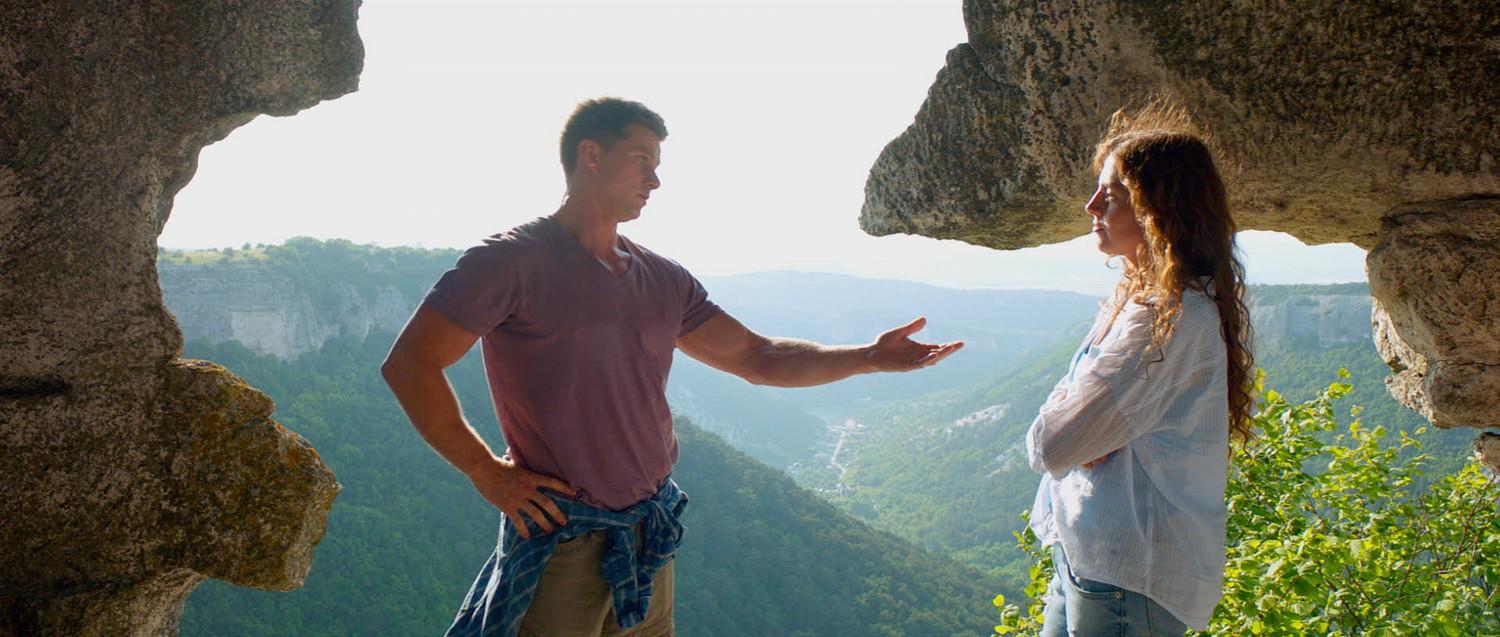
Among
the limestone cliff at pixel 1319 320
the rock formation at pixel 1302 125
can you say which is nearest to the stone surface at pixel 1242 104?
the rock formation at pixel 1302 125

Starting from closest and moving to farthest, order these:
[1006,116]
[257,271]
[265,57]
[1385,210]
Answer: [265,57]
[1385,210]
[1006,116]
[257,271]

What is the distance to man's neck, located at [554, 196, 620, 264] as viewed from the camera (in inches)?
108

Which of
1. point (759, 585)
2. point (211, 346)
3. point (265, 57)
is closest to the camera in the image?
point (265, 57)

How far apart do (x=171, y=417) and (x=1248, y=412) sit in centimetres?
278

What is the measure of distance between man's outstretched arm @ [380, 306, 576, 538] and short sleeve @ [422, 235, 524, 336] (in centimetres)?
3

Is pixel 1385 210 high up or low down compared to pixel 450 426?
up

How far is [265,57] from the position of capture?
262cm

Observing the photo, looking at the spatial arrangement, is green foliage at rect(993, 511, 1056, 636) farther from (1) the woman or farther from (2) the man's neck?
(2) the man's neck

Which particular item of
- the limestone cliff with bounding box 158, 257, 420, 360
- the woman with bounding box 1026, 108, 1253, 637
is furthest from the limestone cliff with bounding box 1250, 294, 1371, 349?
the limestone cliff with bounding box 158, 257, 420, 360

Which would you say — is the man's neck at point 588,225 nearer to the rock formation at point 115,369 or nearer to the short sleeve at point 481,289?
the short sleeve at point 481,289

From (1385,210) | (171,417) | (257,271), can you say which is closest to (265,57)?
(171,417)

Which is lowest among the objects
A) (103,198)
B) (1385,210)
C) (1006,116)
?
(103,198)

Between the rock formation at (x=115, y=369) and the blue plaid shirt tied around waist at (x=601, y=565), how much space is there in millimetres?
500

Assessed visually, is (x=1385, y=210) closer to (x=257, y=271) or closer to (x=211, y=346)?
(x=211, y=346)
